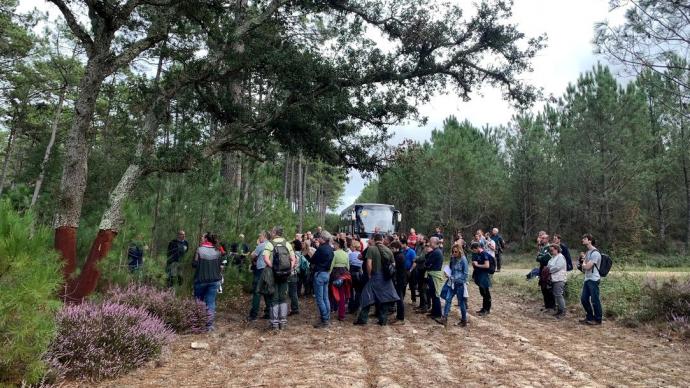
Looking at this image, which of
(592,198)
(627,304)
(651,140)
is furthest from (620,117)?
(627,304)

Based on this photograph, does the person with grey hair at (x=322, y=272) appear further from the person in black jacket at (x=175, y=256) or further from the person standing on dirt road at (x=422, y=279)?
the person in black jacket at (x=175, y=256)

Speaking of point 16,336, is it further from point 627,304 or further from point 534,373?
point 627,304

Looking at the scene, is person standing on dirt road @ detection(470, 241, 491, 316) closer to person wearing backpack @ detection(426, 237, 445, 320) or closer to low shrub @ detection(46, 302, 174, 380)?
person wearing backpack @ detection(426, 237, 445, 320)

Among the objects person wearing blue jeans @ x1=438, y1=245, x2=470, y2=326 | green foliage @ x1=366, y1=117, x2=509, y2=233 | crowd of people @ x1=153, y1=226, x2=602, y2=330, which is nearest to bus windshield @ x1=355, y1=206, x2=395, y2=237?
green foliage @ x1=366, y1=117, x2=509, y2=233

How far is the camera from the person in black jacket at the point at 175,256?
884 cm

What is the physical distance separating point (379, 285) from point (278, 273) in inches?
80.4

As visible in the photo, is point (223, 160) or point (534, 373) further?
point (223, 160)

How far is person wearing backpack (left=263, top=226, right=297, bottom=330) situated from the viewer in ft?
27.8

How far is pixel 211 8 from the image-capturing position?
921 centimetres

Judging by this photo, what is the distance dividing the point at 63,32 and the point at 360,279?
21280 millimetres

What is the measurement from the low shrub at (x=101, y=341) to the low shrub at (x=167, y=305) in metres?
0.84

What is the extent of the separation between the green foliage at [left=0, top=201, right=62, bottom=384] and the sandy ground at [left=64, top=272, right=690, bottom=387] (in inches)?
50.0

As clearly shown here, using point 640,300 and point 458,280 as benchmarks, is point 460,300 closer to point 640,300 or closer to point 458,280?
point 458,280

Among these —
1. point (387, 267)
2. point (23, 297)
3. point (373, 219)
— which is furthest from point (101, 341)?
point (373, 219)
